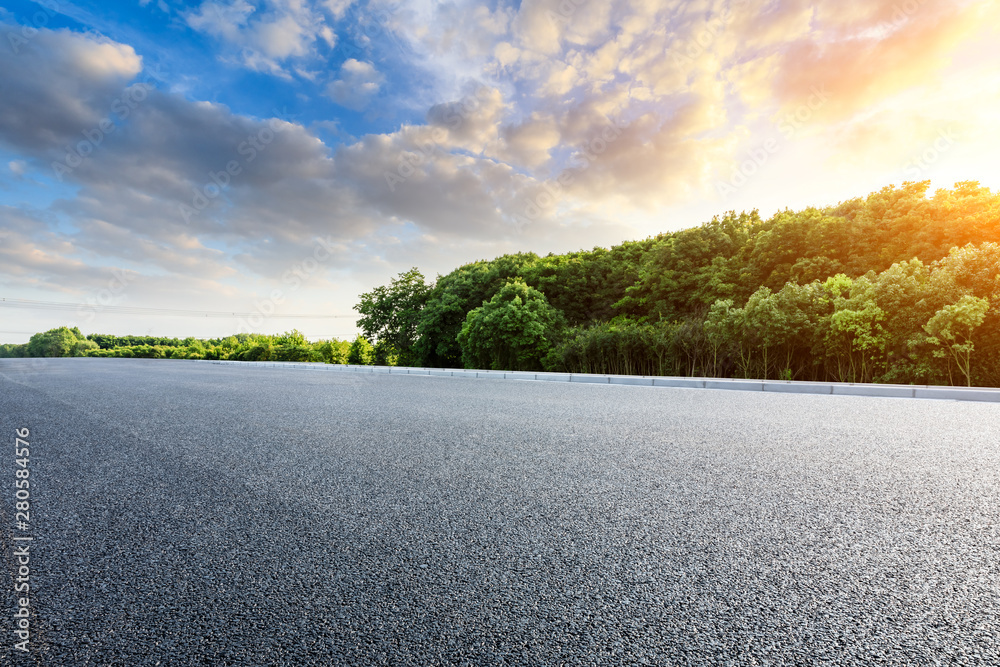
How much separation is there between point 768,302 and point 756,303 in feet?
1.42

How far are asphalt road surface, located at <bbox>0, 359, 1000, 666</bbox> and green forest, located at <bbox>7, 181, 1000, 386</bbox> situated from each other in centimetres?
818

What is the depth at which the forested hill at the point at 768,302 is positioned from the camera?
10836 millimetres

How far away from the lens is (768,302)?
13.1m

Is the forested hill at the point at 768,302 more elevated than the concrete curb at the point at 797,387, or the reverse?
the forested hill at the point at 768,302

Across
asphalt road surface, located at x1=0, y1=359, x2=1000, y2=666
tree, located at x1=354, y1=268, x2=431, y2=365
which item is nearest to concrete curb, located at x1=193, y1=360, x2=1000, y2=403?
asphalt road surface, located at x1=0, y1=359, x2=1000, y2=666

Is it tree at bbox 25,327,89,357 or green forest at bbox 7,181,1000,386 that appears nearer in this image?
green forest at bbox 7,181,1000,386

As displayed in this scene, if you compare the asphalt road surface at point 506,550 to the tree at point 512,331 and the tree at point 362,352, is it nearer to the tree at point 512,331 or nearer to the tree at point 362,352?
the tree at point 512,331

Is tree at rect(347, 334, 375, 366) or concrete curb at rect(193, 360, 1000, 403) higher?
tree at rect(347, 334, 375, 366)

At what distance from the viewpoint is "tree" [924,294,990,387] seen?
9844 millimetres

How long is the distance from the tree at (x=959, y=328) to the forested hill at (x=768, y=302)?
0.10ft

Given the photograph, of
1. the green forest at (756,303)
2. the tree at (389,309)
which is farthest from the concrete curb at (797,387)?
the tree at (389,309)

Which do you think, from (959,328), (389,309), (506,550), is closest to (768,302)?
(959,328)

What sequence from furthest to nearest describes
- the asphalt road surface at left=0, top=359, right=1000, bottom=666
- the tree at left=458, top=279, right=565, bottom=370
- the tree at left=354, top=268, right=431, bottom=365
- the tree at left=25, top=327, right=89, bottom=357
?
the tree at left=25, top=327, right=89, bottom=357, the tree at left=354, top=268, right=431, bottom=365, the tree at left=458, top=279, right=565, bottom=370, the asphalt road surface at left=0, top=359, right=1000, bottom=666

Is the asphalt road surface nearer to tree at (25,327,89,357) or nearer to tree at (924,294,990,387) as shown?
tree at (924,294,990,387)
